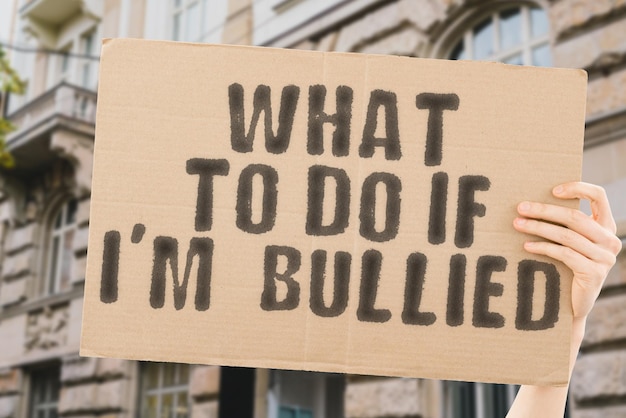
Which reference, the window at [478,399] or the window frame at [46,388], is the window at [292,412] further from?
the window frame at [46,388]

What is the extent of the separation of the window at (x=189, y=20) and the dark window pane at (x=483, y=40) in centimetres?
385

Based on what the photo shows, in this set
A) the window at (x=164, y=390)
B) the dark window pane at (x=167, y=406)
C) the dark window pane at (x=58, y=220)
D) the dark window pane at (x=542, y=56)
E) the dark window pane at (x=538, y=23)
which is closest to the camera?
the dark window pane at (x=542, y=56)

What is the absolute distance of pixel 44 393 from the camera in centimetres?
1112

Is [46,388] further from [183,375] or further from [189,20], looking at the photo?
[189,20]

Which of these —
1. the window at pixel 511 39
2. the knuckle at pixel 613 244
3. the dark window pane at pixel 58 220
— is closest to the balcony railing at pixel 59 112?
the dark window pane at pixel 58 220

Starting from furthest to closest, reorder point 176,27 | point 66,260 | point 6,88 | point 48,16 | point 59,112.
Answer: point 48,16 < point 66,260 < point 59,112 < point 176,27 < point 6,88

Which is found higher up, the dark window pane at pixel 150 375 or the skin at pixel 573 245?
the dark window pane at pixel 150 375

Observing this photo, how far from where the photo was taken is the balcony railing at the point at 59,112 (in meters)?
10.9

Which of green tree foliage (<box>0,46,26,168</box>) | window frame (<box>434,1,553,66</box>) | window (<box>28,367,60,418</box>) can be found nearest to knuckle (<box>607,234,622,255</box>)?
window frame (<box>434,1,553,66</box>)

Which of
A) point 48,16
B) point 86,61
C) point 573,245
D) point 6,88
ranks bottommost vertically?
point 573,245

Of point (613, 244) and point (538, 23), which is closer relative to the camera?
point (613, 244)

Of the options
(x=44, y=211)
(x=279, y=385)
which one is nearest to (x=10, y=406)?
(x=44, y=211)

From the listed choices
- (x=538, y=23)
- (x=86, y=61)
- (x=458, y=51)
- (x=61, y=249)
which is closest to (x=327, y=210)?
(x=538, y=23)

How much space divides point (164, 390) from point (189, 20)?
4.28 m
